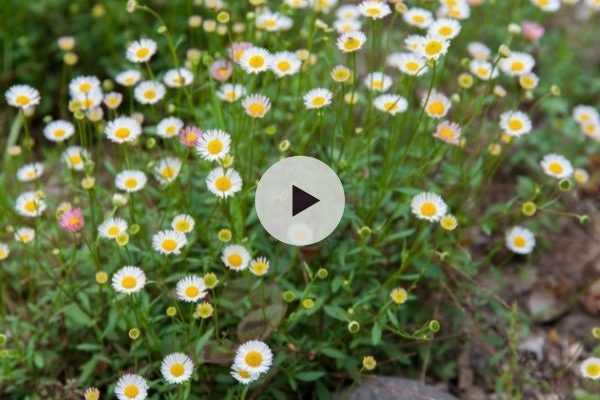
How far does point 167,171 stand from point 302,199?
49cm

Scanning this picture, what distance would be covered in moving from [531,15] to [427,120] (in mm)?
1523

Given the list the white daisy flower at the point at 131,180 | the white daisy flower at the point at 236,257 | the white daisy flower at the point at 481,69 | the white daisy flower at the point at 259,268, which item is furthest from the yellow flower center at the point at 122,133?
the white daisy flower at the point at 481,69

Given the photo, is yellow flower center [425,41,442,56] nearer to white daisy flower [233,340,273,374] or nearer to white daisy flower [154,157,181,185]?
white daisy flower [154,157,181,185]

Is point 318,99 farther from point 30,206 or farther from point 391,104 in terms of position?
point 30,206

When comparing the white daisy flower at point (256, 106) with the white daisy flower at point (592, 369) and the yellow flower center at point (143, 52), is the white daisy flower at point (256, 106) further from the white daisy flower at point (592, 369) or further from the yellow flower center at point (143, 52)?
the white daisy flower at point (592, 369)

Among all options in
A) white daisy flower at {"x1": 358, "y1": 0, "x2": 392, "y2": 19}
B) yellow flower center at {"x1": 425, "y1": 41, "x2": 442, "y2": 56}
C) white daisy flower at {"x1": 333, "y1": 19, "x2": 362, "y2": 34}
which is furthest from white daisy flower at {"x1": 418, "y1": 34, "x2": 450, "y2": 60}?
white daisy flower at {"x1": 333, "y1": 19, "x2": 362, "y2": 34}

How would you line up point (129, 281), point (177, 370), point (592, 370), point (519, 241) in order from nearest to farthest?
1. point (177, 370)
2. point (129, 281)
3. point (592, 370)
4. point (519, 241)

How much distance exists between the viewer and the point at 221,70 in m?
2.61

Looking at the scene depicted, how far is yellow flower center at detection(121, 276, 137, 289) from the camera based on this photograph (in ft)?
6.95

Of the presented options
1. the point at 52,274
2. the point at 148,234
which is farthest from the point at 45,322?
the point at 148,234

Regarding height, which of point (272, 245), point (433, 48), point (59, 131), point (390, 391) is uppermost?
point (433, 48)

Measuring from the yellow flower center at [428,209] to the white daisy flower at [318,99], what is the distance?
1.49 feet

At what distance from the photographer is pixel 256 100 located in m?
2.35

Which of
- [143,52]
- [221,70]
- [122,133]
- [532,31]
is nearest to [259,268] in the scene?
[122,133]
